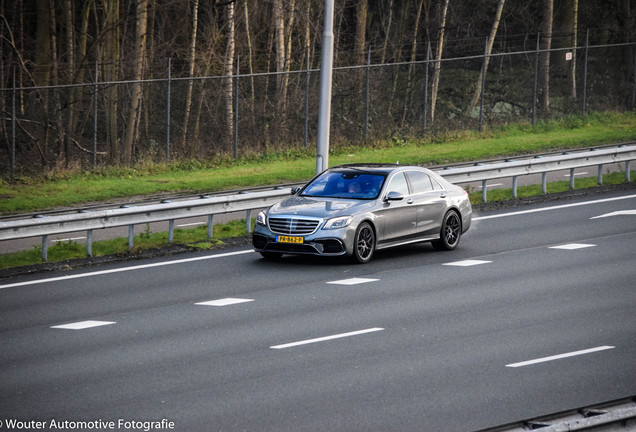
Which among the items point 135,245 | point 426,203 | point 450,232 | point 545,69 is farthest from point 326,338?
point 545,69

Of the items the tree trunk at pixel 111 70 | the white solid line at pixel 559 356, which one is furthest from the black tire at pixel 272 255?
the tree trunk at pixel 111 70

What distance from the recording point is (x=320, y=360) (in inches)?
421

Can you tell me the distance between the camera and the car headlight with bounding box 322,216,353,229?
53.5ft

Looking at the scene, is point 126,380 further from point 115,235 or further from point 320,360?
point 115,235

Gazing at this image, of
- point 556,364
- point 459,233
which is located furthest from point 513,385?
point 459,233

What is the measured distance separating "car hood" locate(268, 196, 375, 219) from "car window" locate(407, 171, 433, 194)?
1259 millimetres

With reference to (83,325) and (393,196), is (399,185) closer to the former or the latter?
(393,196)

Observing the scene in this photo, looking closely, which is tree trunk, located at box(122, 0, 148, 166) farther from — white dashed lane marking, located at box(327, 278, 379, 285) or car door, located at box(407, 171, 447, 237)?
white dashed lane marking, located at box(327, 278, 379, 285)

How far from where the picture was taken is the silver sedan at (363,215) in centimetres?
1639

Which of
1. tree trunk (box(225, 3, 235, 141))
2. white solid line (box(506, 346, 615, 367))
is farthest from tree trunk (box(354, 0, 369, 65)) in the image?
white solid line (box(506, 346, 615, 367))

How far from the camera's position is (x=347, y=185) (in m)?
17.7

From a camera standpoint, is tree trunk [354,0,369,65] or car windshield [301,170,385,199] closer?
car windshield [301,170,385,199]

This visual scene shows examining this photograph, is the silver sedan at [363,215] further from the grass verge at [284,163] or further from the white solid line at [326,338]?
the grass verge at [284,163]

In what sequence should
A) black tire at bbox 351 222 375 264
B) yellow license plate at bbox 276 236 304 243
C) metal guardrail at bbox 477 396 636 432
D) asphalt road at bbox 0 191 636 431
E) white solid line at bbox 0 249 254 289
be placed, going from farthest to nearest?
black tire at bbox 351 222 375 264
yellow license plate at bbox 276 236 304 243
white solid line at bbox 0 249 254 289
asphalt road at bbox 0 191 636 431
metal guardrail at bbox 477 396 636 432
